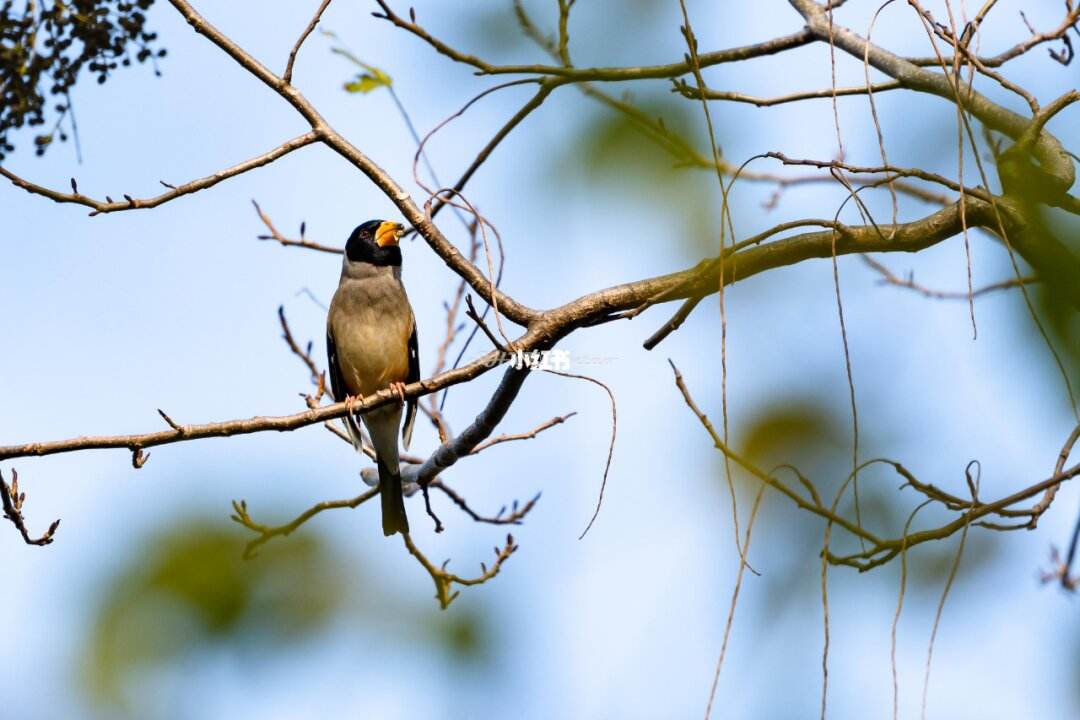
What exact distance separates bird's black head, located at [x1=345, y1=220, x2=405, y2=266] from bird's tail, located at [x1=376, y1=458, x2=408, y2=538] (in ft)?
4.54

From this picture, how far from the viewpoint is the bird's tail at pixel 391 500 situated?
6.16m

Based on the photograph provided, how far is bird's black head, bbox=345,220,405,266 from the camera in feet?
23.9

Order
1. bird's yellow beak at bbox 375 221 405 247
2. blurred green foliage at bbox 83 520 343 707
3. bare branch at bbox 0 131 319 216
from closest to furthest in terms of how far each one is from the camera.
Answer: blurred green foliage at bbox 83 520 343 707
bare branch at bbox 0 131 319 216
bird's yellow beak at bbox 375 221 405 247

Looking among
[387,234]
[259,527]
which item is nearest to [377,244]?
[387,234]

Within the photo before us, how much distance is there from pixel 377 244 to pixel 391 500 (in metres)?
1.75

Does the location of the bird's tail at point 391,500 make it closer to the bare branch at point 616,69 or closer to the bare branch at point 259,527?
the bare branch at point 616,69

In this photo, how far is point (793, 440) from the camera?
4.95 ft

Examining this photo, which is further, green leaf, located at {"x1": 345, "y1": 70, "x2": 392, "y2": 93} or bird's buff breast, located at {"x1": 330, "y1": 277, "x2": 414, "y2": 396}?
bird's buff breast, located at {"x1": 330, "y1": 277, "x2": 414, "y2": 396}

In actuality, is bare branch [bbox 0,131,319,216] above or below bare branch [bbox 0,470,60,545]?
above

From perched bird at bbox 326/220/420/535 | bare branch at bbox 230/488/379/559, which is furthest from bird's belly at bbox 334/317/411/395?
bare branch at bbox 230/488/379/559

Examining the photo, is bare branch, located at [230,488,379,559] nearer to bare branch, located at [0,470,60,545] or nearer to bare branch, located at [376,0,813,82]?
bare branch, located at [376,0,813,82]

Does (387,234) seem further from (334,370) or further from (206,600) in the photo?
(206,600)

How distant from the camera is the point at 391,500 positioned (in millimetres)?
6371

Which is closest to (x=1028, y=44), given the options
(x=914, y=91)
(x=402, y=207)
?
(x=914, y=91)
